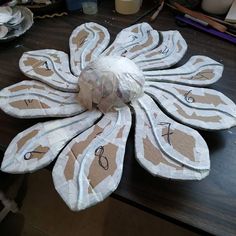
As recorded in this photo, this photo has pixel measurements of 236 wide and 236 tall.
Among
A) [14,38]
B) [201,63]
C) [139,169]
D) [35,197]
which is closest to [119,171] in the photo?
[139,169]

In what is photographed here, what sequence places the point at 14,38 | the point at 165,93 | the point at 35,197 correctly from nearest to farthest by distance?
1. the point at 165,93
2. the point at 14,38
3. the point at 35,197

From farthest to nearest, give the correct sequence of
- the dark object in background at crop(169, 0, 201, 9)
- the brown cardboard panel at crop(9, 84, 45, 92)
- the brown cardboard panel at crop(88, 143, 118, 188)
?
the dark object in background at crop(169, 0, 201, 9) < the brown cardboard panel at crop(9, 84, 45, 92) < the brown cardboard panel at crop(88, 143, 118, 188)

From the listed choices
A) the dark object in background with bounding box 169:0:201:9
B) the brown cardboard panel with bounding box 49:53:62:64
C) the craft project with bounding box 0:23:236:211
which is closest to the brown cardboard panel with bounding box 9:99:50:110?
the craft project with bounding box 0:23:236:211

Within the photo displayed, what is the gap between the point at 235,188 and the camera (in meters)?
0.44

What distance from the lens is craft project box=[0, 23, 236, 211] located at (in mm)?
414

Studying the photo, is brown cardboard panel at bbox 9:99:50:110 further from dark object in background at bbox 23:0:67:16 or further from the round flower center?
dark object in background at bbox 23:0:67:16

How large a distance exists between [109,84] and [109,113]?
5cm

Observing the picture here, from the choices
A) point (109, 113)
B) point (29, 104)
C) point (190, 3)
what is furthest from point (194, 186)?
point (190, 3)

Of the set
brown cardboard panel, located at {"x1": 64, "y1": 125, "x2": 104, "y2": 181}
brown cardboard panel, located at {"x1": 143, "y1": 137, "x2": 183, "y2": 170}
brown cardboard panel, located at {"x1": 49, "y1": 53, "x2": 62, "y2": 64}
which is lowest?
brown cardboard panel, located at {"x1": 64, "y1": 125, "x2": 104, "y2": 181}

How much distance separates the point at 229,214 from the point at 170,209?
0.28ft

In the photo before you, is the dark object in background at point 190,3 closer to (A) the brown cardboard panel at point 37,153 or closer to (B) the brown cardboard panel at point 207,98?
(B) the brown cardboard panel at point 207,98

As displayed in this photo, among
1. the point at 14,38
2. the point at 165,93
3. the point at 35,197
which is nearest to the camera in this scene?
the point at 165,93

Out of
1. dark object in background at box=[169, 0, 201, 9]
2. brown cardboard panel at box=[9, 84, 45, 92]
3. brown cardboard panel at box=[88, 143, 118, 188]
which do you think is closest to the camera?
brown cardboard panel at box=[88, 143, 118, 188]

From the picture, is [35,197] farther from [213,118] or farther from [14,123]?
[213,118]
